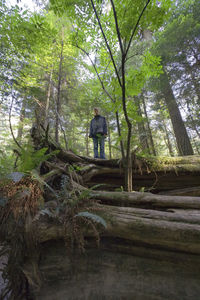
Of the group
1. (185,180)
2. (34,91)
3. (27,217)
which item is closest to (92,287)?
(27,217)

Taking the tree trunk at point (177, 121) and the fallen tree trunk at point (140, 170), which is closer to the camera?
the fallen tree trunk at point (140, 170)

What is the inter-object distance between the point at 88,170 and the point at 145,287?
8.05 ft

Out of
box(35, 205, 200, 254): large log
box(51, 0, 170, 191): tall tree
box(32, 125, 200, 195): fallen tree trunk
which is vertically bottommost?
box(35, 205, 200, 254): large log

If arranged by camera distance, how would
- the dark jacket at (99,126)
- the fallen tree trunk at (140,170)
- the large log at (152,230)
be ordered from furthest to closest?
the dark jacket at (99,126) → the fallen tree trunk at (140,170) → the large log at (152,230)

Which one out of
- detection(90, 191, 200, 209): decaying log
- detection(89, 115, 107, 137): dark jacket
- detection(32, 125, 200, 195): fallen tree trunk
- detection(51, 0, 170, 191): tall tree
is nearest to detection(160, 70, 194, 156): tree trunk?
detection(32, 125, 200, 195): fallen tree trunk

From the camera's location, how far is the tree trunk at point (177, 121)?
329 inches

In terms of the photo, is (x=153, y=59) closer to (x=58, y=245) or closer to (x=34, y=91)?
(x=58, y=245)

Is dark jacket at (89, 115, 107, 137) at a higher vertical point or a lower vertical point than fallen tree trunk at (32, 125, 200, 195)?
higher

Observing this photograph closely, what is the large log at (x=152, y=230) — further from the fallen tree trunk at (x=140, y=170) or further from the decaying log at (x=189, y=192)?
the decaying log at (x=189, y=192)

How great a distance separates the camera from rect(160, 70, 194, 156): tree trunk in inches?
329

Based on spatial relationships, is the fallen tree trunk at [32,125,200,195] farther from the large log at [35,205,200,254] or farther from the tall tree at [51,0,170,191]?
the large log at [35,205,200,254]

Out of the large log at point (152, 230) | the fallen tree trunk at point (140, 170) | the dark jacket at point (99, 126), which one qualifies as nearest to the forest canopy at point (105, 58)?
the fallen tree trunk at point (140, 170)

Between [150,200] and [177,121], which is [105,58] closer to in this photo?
[150,200]

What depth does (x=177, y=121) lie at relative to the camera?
9.17m
